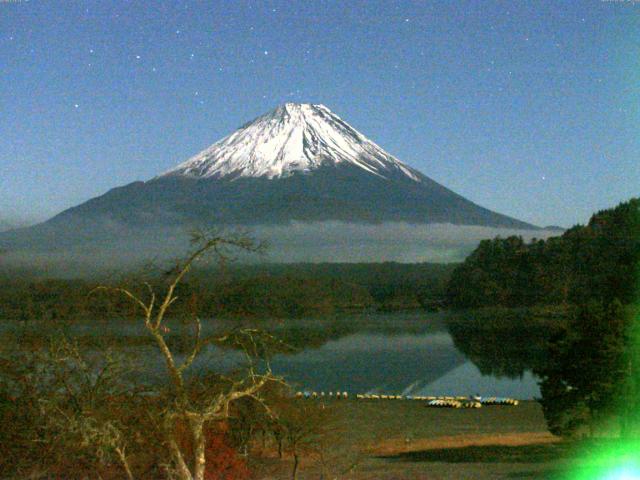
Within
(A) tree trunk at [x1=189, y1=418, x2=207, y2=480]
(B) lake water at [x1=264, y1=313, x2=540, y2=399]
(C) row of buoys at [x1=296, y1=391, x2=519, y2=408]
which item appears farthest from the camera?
(B) lake water at [x1=264, y1=313, x2=540, y2=399]

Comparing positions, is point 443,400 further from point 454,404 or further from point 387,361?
point 387,361

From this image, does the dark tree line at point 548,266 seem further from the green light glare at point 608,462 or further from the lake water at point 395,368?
the green light glare at point 608,462

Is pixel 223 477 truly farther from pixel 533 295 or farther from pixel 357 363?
pixel 533 295

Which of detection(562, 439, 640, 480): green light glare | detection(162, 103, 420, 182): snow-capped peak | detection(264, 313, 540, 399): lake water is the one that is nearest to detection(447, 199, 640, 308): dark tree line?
detection(264, 313, 540, 399): lake water

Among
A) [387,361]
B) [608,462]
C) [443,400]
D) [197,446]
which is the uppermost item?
[197,446]

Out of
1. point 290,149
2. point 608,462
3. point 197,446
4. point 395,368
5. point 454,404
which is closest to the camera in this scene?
point 197,446

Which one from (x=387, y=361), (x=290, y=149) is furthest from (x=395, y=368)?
(x=290, y=149)

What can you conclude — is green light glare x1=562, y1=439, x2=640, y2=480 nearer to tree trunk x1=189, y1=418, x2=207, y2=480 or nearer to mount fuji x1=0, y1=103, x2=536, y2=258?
tree trunk x1=189, y1=418, x2=207, y2=480
